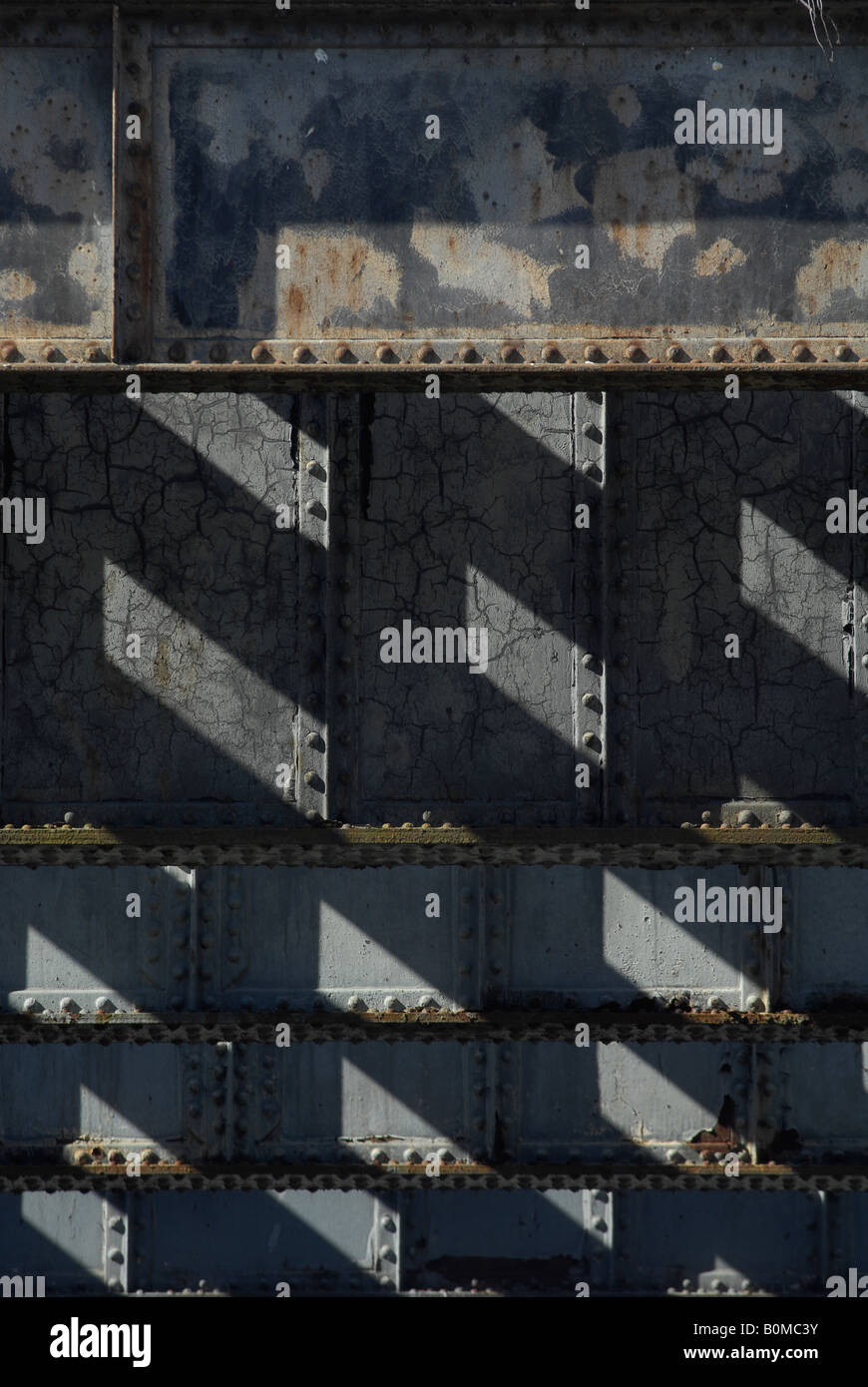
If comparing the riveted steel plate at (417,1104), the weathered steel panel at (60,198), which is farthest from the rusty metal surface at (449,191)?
the riveted steel plate at (417,1104)

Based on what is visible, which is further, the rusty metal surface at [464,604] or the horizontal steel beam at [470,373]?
the rusty metal surface at [464,604]

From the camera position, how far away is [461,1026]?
26.1 ft

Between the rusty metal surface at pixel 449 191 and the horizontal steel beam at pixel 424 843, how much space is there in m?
2.38

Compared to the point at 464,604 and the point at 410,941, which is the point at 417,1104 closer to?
the point at 410,941

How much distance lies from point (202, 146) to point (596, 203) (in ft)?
5.43

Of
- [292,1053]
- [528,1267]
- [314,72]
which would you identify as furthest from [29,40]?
[528,1267]

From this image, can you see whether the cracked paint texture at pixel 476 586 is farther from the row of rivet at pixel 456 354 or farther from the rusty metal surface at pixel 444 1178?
the rusty metal surface at pixel 444 1178

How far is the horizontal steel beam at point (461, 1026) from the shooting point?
7871 millimetres

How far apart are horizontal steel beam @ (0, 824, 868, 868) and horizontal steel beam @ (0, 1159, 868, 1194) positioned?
3.36 metres

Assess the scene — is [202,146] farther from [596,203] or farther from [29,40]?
[596,203]

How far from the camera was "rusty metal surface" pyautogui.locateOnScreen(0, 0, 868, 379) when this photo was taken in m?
5.18

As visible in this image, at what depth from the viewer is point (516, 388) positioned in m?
5.27

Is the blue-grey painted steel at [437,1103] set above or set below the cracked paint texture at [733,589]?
below

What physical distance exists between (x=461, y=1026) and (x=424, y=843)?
2027 mm
